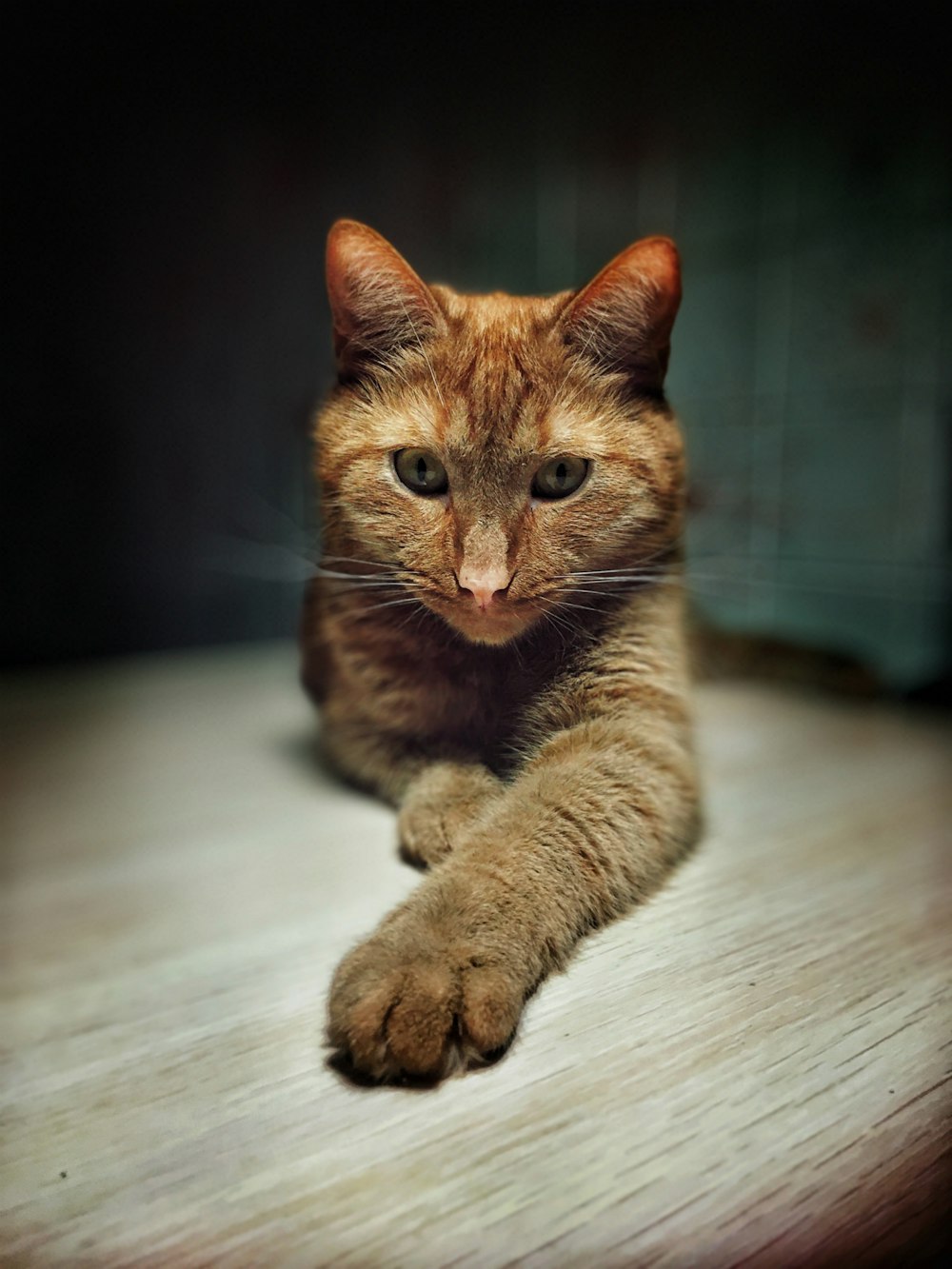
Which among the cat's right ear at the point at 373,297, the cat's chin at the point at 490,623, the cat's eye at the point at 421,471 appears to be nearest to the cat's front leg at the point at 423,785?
the cat's chin at the point at 490,623

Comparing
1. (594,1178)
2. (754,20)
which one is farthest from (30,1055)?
(754,20)

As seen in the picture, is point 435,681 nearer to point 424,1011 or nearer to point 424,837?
point 424,837

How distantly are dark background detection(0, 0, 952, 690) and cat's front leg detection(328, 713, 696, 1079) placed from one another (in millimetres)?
372

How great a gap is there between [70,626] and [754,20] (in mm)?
1324

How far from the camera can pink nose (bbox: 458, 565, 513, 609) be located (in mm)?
645

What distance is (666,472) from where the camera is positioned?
755mm

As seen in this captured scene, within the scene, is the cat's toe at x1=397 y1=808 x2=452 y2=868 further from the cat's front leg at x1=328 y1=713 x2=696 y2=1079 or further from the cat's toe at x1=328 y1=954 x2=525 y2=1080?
the cat's toe at x1=328 y1=954 x2=525 y2=1080

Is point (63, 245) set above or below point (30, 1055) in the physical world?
above

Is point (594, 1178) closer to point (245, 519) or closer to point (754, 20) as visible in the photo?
point (754, 20)

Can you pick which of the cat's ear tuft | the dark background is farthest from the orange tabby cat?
the dark background

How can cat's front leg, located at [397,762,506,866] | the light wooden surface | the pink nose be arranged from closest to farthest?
the light wooden surface → the pink nose → cat's front leg, located at [397,762,506,866]

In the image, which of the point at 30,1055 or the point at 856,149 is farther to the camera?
the point at 856,149

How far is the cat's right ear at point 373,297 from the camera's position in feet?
2.19

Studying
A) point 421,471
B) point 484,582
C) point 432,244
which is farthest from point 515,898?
point 432,244
